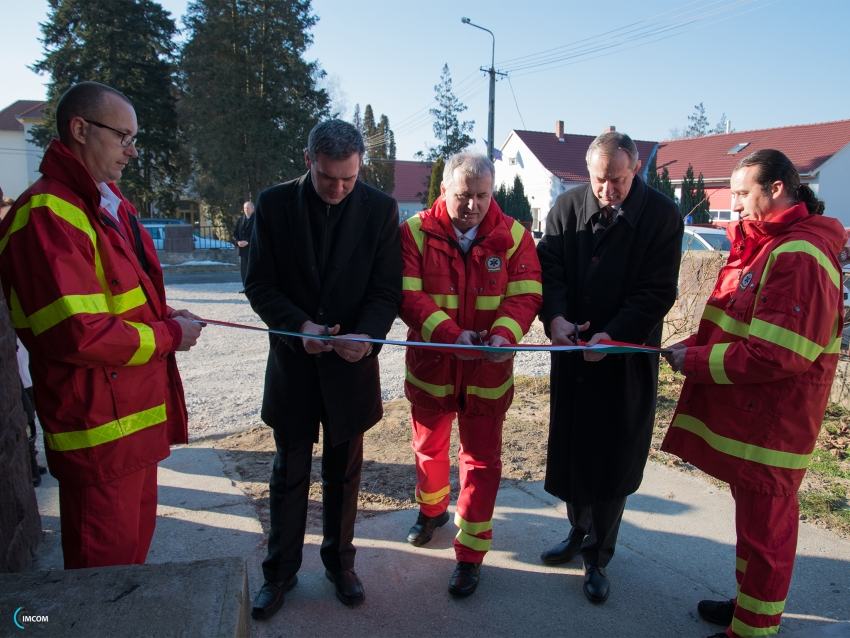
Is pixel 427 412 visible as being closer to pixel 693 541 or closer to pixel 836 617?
pixel 693 541

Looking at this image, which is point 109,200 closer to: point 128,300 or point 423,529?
point 128,300

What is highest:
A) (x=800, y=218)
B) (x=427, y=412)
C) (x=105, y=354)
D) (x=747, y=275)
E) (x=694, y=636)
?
(x=800, y=218)

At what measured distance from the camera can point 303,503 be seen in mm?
2955

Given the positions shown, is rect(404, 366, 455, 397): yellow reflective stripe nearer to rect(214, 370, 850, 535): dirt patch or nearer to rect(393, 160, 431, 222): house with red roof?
rect(214, 370, 850, 535): dirt patch

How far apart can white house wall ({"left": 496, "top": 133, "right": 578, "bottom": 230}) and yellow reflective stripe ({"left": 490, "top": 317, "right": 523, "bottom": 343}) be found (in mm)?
35095

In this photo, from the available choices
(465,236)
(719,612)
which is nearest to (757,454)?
(719,612)

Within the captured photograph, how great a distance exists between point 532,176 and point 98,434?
133 ft

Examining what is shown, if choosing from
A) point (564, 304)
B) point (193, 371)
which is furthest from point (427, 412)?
point (193, 371)

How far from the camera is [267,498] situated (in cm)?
392

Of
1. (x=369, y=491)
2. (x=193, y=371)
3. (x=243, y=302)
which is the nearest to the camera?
(x=369, y=491)

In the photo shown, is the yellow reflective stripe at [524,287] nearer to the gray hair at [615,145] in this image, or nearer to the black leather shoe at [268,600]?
the gray hair at [615,145]

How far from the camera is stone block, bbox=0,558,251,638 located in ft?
6.06

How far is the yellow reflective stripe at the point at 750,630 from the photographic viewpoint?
2504 millimetres

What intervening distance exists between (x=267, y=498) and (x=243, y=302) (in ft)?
31.0
